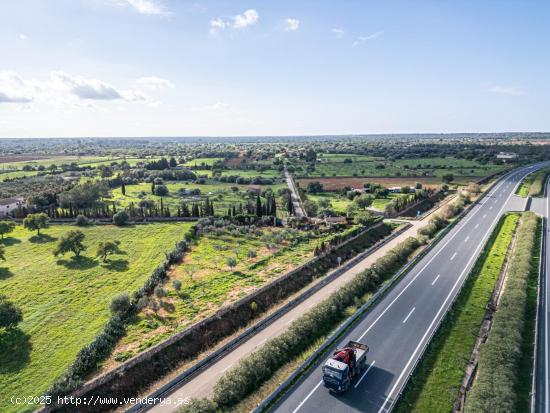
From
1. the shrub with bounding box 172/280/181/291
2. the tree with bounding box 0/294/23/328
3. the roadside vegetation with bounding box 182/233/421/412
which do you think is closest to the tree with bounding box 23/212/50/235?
the tree with bounding box 0/294/23/328

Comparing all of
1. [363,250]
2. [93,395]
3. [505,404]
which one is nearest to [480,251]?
[363,250]

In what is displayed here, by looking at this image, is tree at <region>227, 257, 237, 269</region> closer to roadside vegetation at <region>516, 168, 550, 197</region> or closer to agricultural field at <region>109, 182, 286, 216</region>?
agricultural field at <region>109, 182, 286, 216</region>

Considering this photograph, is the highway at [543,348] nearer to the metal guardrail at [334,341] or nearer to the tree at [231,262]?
the metal guardrail at [334,341]

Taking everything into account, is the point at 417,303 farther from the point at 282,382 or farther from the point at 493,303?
the point at 282,382

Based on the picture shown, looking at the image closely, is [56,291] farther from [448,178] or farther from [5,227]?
[448,178]

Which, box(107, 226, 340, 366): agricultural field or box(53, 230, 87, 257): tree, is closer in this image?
box(107, 226, 340, 366): agricultural field

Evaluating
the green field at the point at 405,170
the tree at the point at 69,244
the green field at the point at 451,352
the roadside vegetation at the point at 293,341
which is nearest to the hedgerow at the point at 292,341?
the roadside vegetation at the point at 293,341
